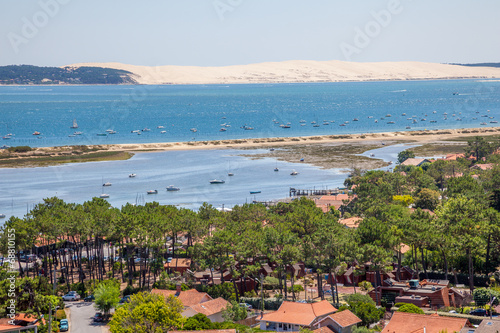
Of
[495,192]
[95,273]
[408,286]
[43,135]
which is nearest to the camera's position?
[408,286]

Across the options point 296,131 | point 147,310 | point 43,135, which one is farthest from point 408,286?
point 43,135

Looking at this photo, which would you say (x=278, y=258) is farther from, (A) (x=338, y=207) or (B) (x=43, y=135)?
(B) (x=43, y=135)

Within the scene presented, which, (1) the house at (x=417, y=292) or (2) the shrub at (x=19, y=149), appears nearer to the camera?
(1) the house at (x=417, y=292)

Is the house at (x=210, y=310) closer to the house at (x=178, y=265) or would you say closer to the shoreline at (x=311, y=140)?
the house at (x=178, y=265)

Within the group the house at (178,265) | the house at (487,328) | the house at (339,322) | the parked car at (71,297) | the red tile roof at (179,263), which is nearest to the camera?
the house at (487,328)

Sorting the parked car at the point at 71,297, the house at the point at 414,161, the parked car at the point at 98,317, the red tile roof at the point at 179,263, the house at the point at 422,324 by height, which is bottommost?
the parked car at the point at 71,297

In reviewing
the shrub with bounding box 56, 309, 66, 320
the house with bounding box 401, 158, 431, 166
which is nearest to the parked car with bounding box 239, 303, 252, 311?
the shrub with bounding box 56, 309, 66, 320

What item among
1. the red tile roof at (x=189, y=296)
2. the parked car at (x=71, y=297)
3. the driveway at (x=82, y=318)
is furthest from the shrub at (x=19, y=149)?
the red tile roof at (x=189, y=296)

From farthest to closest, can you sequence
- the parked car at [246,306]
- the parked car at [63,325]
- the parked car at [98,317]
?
1. the parked car at [246,306]
2. the parked car at [98,317]
3. the parked car at [63,325]
